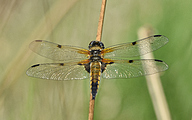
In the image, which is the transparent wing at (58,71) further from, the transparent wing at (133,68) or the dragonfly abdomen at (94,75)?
the transparent wing at (133,68)

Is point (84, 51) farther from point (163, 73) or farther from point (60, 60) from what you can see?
point (163, 73)

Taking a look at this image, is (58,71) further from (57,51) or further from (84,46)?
(84,46)

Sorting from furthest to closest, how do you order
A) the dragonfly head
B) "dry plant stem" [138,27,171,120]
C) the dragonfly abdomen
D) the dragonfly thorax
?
1. the dragonfly thorax
2. the dragonfly head
3. the dragonfly abdomen
4. "dry plant stem" [138,27,171,120]

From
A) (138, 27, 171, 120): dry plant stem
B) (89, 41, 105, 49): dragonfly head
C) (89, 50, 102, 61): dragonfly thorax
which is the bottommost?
(138, 27, 171, 120): dry plant stem

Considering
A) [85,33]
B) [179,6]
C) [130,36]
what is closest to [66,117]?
[85,33]

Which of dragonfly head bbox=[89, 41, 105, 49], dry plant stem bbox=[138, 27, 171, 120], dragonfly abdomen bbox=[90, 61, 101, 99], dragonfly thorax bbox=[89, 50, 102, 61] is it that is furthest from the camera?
dragonfly thorax bbox=[89, 50, 102, 61]

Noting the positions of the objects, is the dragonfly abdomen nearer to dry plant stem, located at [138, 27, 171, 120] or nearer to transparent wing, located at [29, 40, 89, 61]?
transparent wing, located at [29, 40, 89, 61]

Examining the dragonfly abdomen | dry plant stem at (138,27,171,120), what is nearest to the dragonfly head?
the dragonfly abdomen
